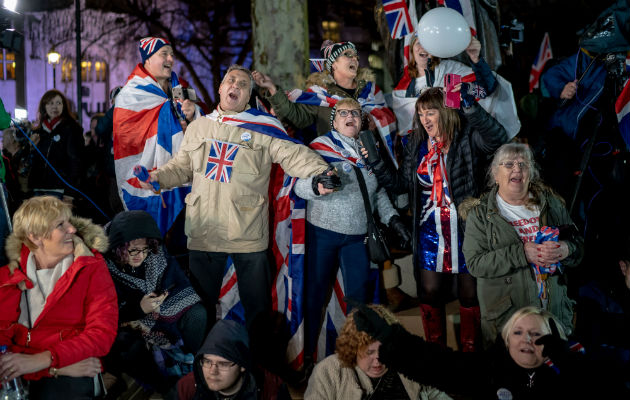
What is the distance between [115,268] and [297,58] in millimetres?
3476

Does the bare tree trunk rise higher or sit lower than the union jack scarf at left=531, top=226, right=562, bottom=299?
higher

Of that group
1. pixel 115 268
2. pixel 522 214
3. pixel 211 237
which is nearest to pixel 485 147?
pixel 522 214

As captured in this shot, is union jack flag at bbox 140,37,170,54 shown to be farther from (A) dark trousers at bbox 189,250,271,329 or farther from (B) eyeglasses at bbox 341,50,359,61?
Answer: (A) dark trousers at bbox 189,250,271,329

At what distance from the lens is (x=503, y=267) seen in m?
3.85

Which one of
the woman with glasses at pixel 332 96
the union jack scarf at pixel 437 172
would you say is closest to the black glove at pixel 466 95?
the union jack scarf at pixel 437 172

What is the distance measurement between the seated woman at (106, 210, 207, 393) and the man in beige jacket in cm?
25

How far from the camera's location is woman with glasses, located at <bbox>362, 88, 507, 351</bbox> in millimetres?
4250

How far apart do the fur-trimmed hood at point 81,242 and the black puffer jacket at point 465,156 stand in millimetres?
1845

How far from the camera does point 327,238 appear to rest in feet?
14.6

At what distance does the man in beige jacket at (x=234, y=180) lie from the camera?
14.4 feet

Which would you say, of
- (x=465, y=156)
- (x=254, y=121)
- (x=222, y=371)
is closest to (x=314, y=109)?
(x=254, y=121)

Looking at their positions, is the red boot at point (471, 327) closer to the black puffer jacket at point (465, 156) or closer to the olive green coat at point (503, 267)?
the olive green coat at point (503, 267)

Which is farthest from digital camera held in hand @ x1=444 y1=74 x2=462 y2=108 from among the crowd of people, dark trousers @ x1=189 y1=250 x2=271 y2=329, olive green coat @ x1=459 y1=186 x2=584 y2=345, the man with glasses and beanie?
the man with glasses and beanie

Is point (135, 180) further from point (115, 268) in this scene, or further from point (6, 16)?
point (6, 16)
